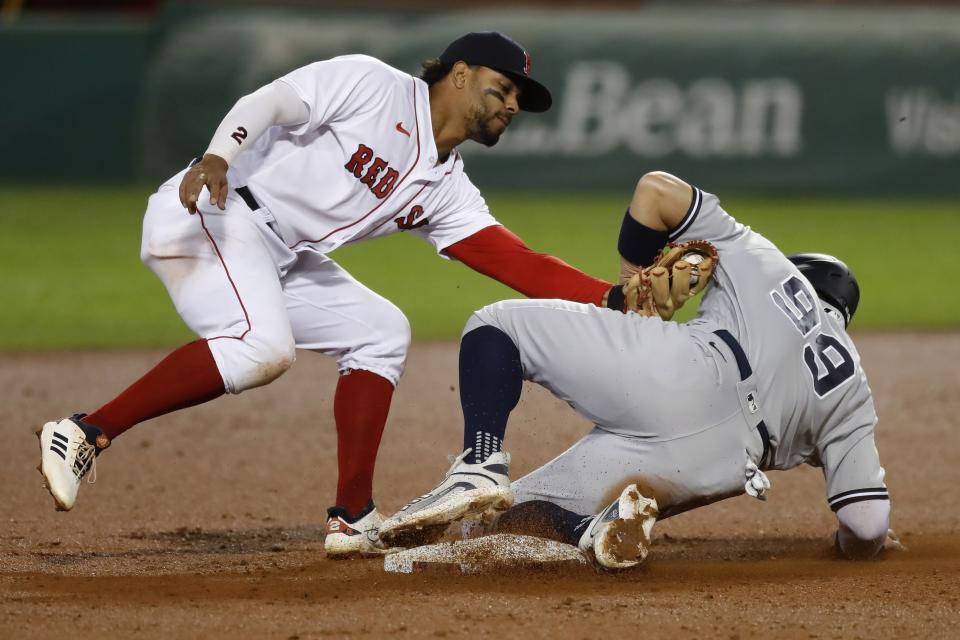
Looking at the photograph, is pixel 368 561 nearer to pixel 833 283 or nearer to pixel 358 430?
pixel 358 430

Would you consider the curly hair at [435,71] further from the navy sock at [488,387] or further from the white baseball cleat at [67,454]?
the white baseball cleat at [67,454]

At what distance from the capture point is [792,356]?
383 centimetres

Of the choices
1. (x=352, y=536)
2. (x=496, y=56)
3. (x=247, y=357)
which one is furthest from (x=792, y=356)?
(x=247, y=357)

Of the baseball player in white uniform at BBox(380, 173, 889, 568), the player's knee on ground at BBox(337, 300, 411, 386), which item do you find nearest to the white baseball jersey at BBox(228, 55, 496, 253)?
the player's knee on ground at BBox(337, 300, 411, 386)

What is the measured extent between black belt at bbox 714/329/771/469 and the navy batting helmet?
1.41 ft

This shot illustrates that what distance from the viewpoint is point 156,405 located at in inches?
153

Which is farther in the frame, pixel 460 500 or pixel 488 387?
pixel 488 387

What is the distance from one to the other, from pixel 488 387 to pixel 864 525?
1.18 meters

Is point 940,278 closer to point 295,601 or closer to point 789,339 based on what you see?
point 789,339

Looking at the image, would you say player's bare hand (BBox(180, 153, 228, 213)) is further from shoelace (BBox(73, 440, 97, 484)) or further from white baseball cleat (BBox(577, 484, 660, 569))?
white baseball cleat (BBox(577, 484, 660, 569))

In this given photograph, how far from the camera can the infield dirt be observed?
10.9 ft

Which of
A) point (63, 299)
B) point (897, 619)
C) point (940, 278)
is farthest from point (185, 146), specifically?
point (897, 619)

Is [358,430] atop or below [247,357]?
below

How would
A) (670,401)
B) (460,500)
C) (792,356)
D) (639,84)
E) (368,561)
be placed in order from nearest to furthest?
(460,500), (670,401), (792,356), (368,561), (639,84)
